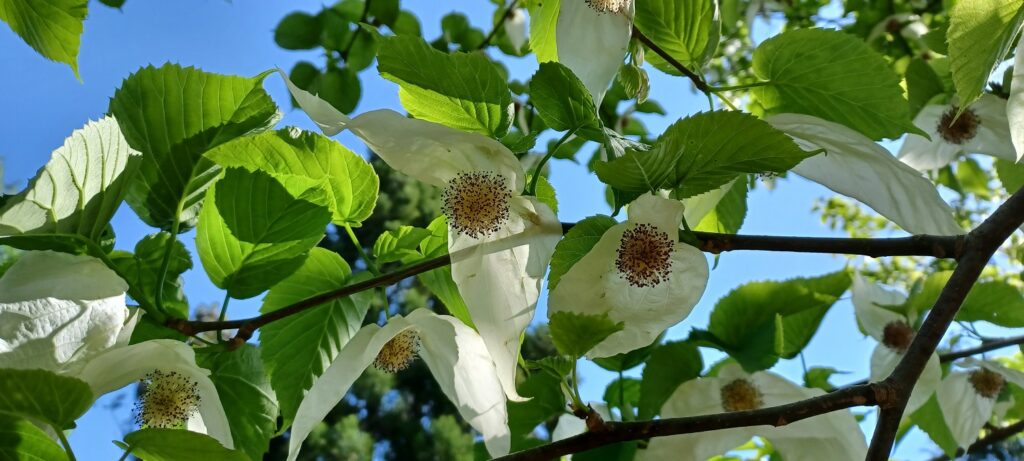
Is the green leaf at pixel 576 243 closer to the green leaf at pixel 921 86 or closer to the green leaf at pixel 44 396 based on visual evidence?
the green leaf at pixel 44 396

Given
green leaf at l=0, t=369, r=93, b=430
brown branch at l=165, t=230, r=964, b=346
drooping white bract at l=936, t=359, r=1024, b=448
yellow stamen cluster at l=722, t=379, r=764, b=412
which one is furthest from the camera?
drooping white bract at l=936, t=359, r=1024, b=448

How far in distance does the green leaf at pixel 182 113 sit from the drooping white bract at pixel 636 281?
0.22 meters

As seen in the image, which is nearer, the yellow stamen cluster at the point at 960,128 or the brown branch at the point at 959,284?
the brown branch at the point at 959,284

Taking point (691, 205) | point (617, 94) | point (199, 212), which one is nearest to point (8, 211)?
point (199, 212)

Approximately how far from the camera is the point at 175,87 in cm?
51

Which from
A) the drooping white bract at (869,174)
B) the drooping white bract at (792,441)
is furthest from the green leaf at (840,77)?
the drooping white bract at (792,441)

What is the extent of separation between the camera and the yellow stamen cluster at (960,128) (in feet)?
2.85

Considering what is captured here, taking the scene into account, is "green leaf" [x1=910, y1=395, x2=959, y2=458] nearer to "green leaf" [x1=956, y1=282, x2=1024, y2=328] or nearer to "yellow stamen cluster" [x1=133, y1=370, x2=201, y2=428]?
"green leaf" [x1=956, y1=282, x2=1024, y2=328]

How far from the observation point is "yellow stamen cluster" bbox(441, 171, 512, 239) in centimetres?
45

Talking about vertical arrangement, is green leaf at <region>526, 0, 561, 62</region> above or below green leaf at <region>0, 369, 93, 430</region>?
above

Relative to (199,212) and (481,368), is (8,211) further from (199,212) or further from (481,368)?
(481,368)

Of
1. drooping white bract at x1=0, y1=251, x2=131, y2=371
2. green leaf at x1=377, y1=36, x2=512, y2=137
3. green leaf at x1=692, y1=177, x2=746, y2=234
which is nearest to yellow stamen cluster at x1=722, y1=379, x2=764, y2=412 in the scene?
green leaf at x1=692, y1=177, x2=746, y2=234

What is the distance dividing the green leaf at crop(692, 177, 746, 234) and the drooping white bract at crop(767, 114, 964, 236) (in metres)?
0.16

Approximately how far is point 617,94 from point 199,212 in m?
0.82
